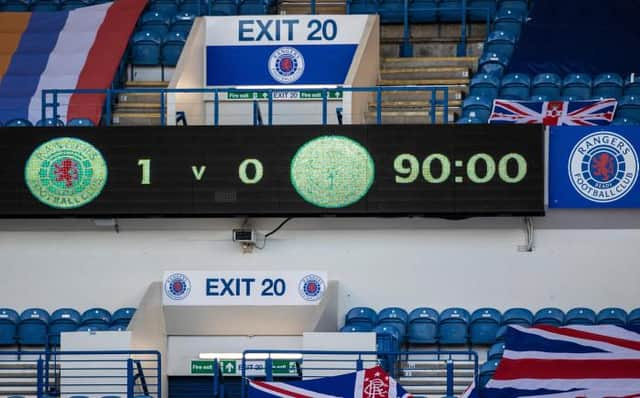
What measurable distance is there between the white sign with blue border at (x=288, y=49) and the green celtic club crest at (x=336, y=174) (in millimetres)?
3420

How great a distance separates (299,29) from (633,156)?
511cm

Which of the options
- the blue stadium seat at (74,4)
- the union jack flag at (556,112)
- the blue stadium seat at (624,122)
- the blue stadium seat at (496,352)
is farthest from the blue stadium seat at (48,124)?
the blue stadium seat at (624,122)

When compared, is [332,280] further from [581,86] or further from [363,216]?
[581,86]

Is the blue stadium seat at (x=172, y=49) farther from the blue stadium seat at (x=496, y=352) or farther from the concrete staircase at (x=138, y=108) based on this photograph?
the blue stadium seat at (x=496, y=352)

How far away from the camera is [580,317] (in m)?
18.4

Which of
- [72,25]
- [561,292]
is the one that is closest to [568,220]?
[561,292]

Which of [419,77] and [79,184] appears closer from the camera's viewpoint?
[79,184]

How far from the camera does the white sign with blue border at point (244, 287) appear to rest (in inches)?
750

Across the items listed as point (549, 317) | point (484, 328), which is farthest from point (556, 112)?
point (484, 328)

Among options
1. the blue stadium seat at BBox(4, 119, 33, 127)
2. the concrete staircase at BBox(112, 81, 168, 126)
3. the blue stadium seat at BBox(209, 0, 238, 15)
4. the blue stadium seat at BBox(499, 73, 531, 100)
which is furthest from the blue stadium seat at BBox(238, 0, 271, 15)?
the blue stadium seat at BBox(4, 119, 33, 127)

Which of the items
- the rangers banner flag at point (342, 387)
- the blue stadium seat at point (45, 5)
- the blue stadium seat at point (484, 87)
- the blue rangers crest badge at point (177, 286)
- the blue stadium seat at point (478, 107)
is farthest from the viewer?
the blue stadium seat at point (45, 5)

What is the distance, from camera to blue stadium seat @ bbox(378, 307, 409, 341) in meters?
18.5

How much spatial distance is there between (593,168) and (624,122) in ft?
3.40

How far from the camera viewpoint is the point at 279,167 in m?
18.7
